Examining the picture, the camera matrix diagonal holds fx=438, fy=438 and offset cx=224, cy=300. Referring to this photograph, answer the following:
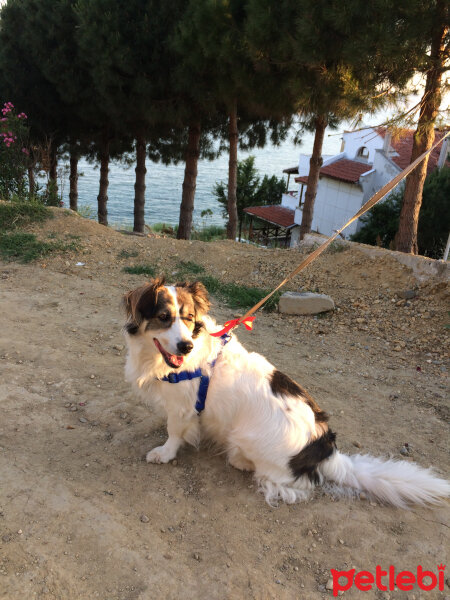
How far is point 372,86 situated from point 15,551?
29.2ft

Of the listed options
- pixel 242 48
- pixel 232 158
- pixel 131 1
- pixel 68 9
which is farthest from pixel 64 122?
pixel 242 48

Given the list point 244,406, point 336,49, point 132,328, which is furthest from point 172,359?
point 336,49

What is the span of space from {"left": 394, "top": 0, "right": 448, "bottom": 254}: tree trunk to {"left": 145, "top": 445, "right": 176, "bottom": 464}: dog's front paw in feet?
21.3

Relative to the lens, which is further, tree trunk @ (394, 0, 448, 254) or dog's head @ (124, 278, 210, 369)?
tree trunk @ (394, 0, 448, 254)

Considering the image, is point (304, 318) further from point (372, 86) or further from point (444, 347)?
point (372, 86)

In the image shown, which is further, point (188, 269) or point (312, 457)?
point (188, 269)

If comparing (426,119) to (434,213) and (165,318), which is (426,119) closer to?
(165,318)

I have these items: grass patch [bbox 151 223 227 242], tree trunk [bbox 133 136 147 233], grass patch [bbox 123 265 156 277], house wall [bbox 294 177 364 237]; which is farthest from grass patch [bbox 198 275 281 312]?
house wall [bbox 294 177 364 237]

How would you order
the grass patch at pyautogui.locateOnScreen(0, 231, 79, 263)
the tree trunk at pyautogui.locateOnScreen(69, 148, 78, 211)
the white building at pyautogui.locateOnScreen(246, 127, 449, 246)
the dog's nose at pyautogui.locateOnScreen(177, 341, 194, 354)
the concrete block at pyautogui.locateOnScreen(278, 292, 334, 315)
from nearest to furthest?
the dog's nose at pyautogui.locateOnScreen(177, 341, 194, 354) → the concrete block at pyautogui.locateOnScreen(278, 292, 334, 315) → the grass patch at pyautogui.locateOnScreen(0, 231, 79, 263) → the tree trunk at pyautogui.locateOnScreen(69, 148, 78, 211) → the white building at pyautogui.locateOnScreen(246, 127, 449, 246)

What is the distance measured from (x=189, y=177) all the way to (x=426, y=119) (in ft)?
29.1

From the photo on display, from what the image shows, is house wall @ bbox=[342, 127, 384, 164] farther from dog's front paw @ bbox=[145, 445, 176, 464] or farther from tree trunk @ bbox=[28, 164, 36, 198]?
dog's front paw @ bbox=[145, 445, 176, 464]

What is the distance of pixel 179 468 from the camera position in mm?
3305

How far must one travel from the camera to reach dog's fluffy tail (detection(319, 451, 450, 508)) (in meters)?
3.00

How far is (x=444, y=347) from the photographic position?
228 inches
